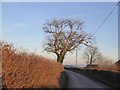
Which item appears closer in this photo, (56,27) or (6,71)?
(6,71)

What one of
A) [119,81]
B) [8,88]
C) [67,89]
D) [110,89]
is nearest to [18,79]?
[8,88]

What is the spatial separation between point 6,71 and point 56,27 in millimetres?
60329

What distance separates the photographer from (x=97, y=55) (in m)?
103

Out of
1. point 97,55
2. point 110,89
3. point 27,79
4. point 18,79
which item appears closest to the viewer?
point 18,79

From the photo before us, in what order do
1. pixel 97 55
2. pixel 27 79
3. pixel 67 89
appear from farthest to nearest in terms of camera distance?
1. pixel 97 55
2. pixel 67 89
3. pixel 27 79

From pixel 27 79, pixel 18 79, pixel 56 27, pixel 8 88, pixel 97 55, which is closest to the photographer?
pixel 8 88

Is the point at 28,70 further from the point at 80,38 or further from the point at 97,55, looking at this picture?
the point at 97,55

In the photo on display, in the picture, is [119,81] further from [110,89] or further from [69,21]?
[69,21]

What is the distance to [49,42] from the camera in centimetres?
6712

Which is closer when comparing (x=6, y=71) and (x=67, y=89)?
(x=6, y=71)

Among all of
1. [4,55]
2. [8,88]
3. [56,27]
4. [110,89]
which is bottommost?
[110,89]

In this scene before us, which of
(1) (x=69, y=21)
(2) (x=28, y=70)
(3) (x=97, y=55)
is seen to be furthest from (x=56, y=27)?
(2) (x=28, y=70)

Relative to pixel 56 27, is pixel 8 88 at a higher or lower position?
lower

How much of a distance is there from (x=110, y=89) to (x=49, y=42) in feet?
143
